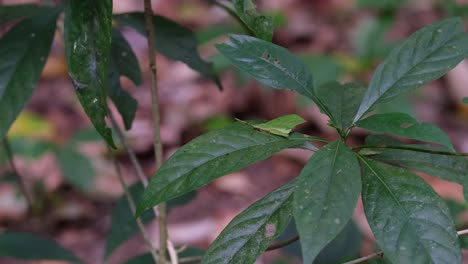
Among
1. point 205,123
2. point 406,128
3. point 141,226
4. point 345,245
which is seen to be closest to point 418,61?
point 406,128

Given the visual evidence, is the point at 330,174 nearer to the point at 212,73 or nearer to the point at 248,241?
the point at 248,241

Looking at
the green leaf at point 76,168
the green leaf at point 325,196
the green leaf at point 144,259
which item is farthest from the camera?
the green leaf at point 76,168

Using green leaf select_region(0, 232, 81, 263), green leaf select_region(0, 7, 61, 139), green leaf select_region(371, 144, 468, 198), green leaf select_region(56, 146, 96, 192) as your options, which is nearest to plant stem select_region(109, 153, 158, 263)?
green leaf select_region(0, 7, 61, 139)

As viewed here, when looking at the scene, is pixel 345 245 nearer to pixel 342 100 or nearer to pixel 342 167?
pixel 342 100

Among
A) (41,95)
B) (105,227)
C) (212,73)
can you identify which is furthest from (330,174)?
(41,95)

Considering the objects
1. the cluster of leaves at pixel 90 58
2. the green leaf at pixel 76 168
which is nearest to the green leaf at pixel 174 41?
the cluster of leaves at pixel 90 58

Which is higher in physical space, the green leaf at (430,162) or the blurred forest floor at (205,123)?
the green leaf at (430,162)

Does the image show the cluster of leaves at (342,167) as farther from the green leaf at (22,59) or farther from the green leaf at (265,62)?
the green leaf at (22,59)
